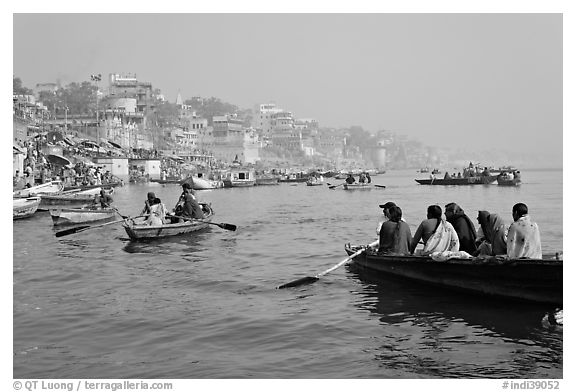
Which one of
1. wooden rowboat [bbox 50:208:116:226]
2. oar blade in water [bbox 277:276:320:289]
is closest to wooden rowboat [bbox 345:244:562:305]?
oar blade in water [bbox 277:276:320:289]

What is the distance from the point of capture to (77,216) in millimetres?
19281

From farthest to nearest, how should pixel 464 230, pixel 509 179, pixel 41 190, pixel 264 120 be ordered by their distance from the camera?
pixel 264 120 < pixel 509 179 < pixel 41 190 < pixel 464 230

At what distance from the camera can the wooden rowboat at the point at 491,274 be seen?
797cm

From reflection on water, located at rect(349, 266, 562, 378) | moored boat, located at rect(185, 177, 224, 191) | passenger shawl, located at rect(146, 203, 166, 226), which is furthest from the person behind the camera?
moored boat, located at rect(185, 177, 224, 191)

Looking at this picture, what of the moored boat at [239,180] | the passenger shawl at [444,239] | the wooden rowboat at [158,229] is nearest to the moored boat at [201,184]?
the moored boat at [239,180]

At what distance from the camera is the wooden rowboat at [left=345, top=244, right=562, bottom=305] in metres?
7.97

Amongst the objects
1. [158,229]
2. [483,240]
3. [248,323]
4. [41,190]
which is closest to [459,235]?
[483,240]

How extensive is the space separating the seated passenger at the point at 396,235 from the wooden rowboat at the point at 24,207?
15.1 metres

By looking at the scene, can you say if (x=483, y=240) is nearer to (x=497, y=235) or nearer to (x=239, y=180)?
(x=497, y=235)

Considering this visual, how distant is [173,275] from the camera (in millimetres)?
11414

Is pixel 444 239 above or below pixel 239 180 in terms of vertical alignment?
below

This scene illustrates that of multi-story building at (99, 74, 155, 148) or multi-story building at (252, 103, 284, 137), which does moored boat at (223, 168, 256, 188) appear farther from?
multi-story building at (252, 103, 284, 137)

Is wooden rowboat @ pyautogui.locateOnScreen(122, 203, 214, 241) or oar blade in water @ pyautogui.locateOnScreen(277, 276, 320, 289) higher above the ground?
wooden rowboat @ pyautogui.locateOnScreen(122, 203, 214, 241)

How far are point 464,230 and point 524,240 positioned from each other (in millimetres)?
1398
